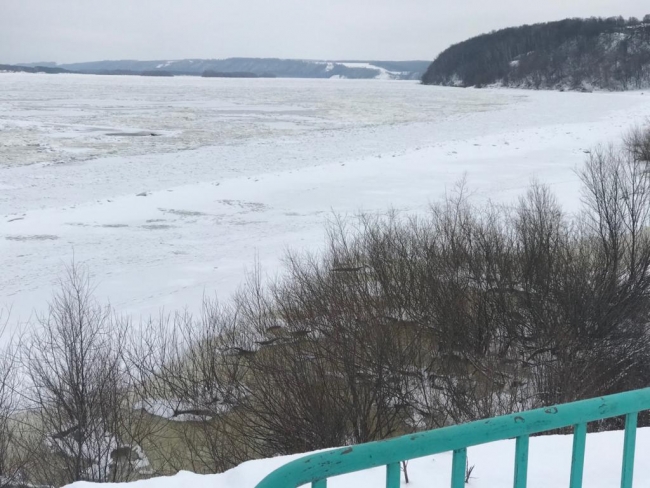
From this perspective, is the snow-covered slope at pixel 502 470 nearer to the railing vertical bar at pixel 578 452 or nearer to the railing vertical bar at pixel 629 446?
the railing vertical bar at pixel 629 446

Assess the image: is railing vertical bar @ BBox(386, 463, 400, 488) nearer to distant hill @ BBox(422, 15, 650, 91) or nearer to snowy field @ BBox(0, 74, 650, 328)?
snowy field @ BBox(0, 74, 650, 328)

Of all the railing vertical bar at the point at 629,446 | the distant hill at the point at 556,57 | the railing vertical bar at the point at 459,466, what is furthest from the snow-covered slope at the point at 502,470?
the distant hill at the point at 556,57

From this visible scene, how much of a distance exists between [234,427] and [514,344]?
194 inches

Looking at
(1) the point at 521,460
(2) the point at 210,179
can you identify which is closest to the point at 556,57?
(2) the point at 210,179

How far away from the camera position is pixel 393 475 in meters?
2.14

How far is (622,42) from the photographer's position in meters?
102

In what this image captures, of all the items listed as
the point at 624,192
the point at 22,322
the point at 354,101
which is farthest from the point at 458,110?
the point at 22,322

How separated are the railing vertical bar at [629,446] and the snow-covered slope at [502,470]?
659 millimetres

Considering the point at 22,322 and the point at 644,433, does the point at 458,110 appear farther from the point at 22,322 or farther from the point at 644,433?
the point at 644,433

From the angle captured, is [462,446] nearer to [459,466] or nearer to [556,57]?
[459,466]

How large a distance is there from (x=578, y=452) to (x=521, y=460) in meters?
0.29

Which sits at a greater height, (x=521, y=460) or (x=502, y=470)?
(x=521, y=460)

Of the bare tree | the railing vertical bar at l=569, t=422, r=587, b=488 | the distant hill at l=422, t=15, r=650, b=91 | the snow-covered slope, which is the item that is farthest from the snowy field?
the distant hill at l=422, t=15, r=650, b=91

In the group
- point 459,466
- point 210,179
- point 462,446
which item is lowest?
point 210,179
